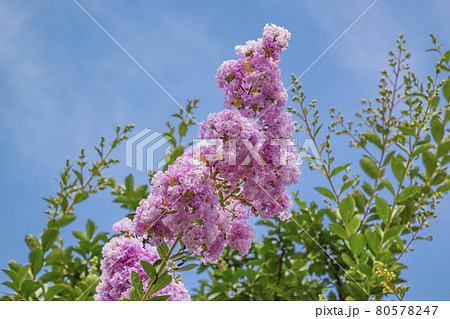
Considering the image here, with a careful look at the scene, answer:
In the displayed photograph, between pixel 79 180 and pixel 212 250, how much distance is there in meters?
1.85

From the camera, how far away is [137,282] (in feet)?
5.26

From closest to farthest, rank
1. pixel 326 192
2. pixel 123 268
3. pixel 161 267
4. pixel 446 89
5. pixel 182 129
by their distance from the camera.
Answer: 1. pixel 161 267
2. pixel 123 268
3. pixel 326 192
4. pixel 446 89
5. pixel 182 129

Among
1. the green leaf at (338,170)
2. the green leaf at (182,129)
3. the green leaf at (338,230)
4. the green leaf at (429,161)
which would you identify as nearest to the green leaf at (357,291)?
the green leaf at (338,230)

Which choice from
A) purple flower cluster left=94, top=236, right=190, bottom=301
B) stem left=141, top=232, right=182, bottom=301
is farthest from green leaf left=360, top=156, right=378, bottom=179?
stem left=141, top=232, right=182, bottom=301

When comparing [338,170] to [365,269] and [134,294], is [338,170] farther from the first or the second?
[134,294]

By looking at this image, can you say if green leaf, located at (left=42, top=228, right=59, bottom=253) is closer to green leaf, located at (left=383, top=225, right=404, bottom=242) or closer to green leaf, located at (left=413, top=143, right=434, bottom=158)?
green leaf, located at (left=383, top=225, right=404, bottom=242)

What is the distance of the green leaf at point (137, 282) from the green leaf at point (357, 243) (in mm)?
1533

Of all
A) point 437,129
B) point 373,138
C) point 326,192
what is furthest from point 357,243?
point 437,129

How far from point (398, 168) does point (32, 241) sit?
2.64 m

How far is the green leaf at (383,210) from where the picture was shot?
2.73m

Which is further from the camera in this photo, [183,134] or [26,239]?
[183,134]
